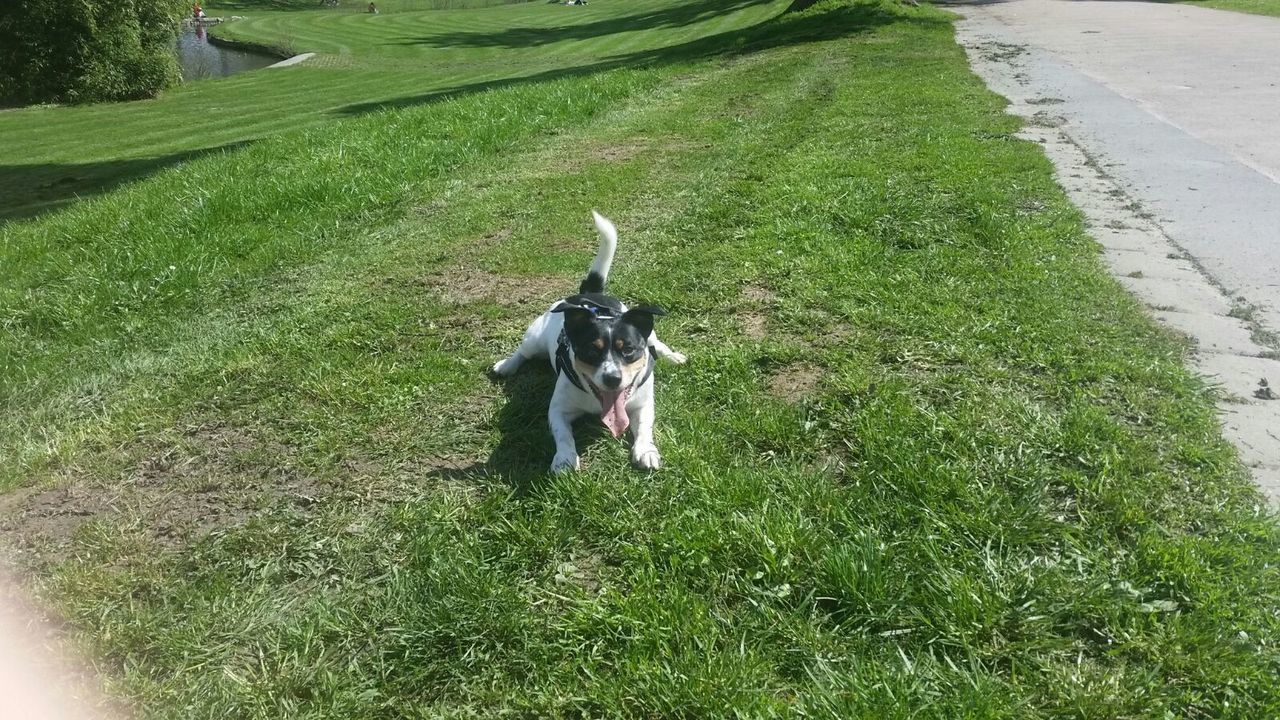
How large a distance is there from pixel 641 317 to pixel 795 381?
1.00m

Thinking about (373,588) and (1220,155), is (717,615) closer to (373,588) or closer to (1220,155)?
(373,588)

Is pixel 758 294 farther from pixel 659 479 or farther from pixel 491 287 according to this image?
pixel 659 479

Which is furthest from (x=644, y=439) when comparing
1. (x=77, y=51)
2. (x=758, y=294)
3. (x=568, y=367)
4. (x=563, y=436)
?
(x=77, y=51)

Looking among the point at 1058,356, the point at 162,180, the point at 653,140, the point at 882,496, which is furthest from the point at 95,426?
the point at 653,140

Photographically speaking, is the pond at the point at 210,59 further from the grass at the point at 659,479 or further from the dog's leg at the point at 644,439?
the dog's leg at the point at 644,439

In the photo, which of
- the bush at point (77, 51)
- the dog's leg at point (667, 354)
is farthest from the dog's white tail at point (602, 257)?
the bush at point (77, 51)

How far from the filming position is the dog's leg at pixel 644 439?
11.4ft

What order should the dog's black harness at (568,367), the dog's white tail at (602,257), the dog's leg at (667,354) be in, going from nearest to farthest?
the dog's black harness at (568,367)
the dog's white tail at (602,257)
the dog's leg at (667,354)

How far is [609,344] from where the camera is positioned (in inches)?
137

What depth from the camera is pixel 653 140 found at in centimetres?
983

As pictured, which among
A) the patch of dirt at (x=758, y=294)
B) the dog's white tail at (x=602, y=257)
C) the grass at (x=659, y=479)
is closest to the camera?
the grass at (x=659, y=479)

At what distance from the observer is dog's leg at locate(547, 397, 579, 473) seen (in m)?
3.48

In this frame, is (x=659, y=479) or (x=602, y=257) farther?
(x=602, y=257)

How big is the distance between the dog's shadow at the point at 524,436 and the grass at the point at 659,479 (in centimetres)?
2
